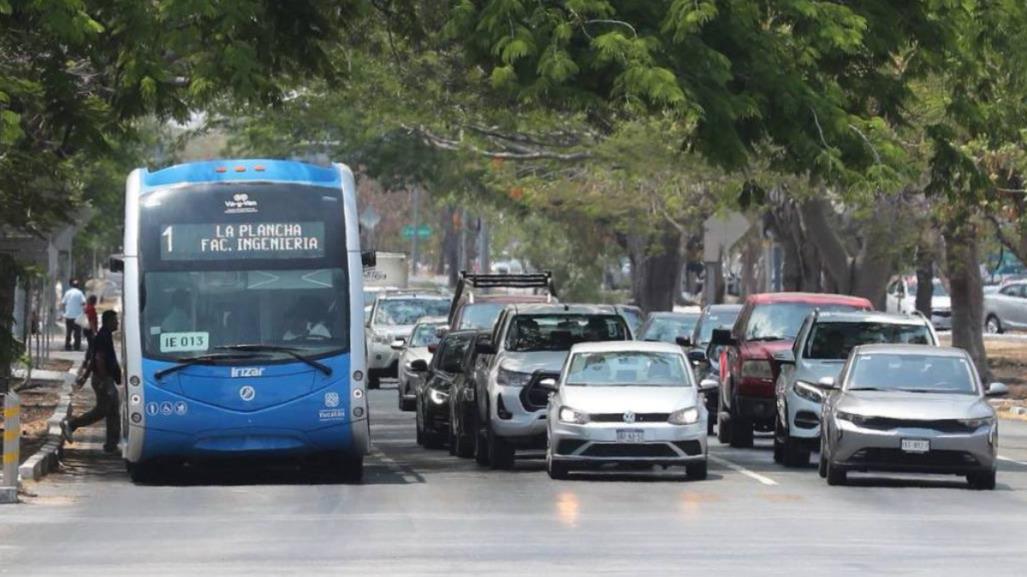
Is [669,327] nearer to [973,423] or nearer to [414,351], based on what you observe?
[414,351]

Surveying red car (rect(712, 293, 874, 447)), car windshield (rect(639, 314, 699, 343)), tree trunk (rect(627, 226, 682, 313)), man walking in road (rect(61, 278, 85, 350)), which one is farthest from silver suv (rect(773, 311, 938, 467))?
tree trunk (rect(627, 226, 682, 313))

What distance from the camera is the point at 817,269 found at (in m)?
49.9

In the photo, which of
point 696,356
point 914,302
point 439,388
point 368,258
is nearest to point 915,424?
point 368,258

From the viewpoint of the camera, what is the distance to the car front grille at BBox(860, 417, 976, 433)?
21516 millimetres

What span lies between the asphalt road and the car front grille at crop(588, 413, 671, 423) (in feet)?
2.16

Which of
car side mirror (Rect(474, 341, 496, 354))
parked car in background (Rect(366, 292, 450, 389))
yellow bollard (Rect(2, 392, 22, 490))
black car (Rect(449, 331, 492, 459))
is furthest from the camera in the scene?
parked car in background (Rect(366, 292, 450, 389))

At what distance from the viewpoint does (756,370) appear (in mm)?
27812

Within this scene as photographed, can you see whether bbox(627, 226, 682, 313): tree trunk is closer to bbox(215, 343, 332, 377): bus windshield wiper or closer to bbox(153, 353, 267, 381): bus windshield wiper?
bbox(215, 343, 332, 377): bus windshield wiper

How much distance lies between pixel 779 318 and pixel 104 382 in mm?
8892

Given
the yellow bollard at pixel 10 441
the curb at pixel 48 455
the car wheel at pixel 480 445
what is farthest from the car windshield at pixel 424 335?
the yellow bollard at pixel 10 441

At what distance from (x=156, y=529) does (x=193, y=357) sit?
14.7 ft

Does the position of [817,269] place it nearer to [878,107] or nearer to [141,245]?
[878,107]

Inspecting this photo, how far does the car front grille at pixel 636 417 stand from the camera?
2211cm

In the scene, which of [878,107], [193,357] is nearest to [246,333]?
[193,357]
